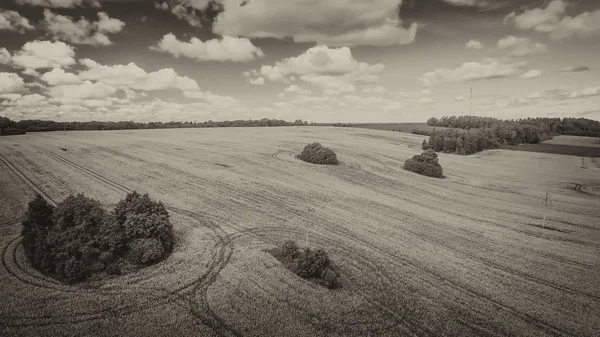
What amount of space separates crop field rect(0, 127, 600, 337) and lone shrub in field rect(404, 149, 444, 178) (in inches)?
169

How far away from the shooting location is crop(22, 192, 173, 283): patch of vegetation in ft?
60.2

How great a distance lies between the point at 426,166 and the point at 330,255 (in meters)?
38.9

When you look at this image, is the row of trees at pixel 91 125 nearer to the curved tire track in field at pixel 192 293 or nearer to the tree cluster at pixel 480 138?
the tree cluster at pixel 480 138

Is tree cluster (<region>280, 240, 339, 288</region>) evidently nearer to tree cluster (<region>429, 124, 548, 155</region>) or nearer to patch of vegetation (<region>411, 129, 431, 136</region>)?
tree cluster (<region>429, 124, 548, 155</region>)

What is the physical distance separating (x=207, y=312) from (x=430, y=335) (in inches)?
450

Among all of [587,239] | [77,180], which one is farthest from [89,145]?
[587,239]

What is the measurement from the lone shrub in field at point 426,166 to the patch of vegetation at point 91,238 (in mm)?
46481

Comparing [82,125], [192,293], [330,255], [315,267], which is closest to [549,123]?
[330,255]

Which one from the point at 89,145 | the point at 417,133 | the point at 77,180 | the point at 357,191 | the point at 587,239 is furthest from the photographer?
the point at 417,133

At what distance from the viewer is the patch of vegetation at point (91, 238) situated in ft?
60.2

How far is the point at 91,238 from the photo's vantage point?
65.5ft

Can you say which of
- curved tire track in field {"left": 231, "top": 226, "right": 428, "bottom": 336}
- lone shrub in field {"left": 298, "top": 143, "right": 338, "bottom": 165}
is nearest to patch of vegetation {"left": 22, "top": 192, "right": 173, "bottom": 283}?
curved tire track in field {"left": 231, "top": 226, "right": 428, "bottom": 336}

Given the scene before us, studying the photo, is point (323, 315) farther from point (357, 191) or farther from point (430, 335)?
point (357, 191)

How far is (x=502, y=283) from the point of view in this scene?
785 inches
